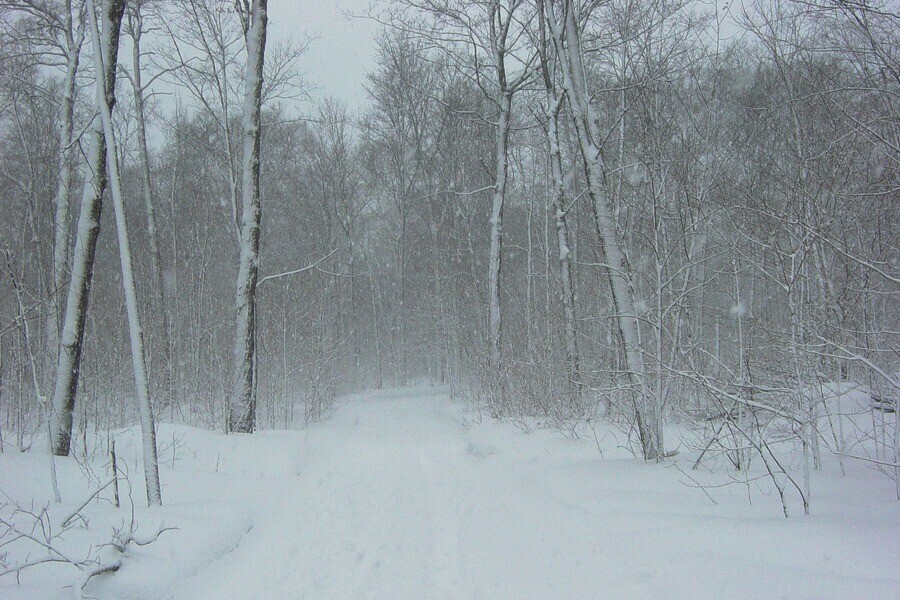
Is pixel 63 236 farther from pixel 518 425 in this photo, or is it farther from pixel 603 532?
pixel 603 532

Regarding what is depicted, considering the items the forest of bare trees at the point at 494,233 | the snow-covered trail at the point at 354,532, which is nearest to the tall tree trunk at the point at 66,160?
the forest of bare trees at the point at 494,233

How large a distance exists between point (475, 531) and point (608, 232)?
381cm

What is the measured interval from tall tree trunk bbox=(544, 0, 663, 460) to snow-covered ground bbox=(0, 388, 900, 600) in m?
0.54

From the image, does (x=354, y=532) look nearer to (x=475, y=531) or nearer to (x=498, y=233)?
(x=475, y=531)

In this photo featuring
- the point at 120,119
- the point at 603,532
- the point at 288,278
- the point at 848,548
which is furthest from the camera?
the point at 120,119

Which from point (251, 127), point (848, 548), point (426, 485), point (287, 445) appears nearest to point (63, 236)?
Answer: point (251, 127)

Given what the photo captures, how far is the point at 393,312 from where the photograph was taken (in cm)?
2927

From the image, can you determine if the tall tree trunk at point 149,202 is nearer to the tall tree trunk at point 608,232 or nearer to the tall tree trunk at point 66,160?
the tall tree trunk at point 66,160

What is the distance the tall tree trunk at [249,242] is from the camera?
1011 cm

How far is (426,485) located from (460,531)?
2.24m

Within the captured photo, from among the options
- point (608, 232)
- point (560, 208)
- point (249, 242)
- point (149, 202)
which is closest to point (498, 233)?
point (560, 208)

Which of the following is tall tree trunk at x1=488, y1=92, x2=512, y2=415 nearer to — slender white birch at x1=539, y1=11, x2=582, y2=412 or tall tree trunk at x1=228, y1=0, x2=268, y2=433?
slender white birch at x1=539, y1=11, x2=582, y2=412

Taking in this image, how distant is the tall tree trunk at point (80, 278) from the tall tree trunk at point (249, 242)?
3.39 m

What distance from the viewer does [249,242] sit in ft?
33.6
